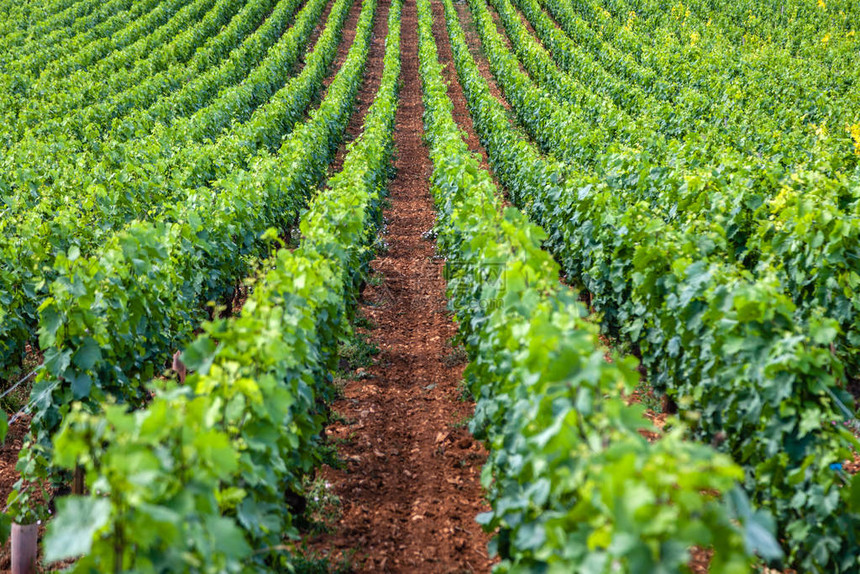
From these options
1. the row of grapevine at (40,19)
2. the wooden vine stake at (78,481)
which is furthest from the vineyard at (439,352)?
the row of grapevine at (40,19)

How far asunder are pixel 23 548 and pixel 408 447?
10.0ft

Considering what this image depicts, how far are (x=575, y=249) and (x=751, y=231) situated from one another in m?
1.93

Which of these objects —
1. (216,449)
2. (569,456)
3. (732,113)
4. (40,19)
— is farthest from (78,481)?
(40,19)

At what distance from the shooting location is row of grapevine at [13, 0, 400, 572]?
8.93 ft

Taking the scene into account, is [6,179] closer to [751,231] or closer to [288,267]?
[288,267]

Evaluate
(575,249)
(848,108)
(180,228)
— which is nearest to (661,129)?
(848,108)

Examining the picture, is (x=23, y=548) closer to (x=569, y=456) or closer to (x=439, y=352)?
(x=569, y=456)

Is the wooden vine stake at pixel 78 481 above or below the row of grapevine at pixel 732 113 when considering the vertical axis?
above

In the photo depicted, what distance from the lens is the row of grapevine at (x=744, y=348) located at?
14.3 feet

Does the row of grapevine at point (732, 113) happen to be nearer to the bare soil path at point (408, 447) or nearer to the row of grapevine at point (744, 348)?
the row of grapevine at point (744, 348)

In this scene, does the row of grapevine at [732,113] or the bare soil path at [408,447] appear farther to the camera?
the row of grapevine at [732,113]

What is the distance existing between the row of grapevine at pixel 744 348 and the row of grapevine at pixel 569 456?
496 millimetres

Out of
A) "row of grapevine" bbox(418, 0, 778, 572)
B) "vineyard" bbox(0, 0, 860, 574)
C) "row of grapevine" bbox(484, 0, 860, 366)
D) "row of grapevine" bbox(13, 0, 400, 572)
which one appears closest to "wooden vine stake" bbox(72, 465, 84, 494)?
"vineyard" bbox(0, 0, 860, 574)

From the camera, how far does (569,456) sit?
3236mm
